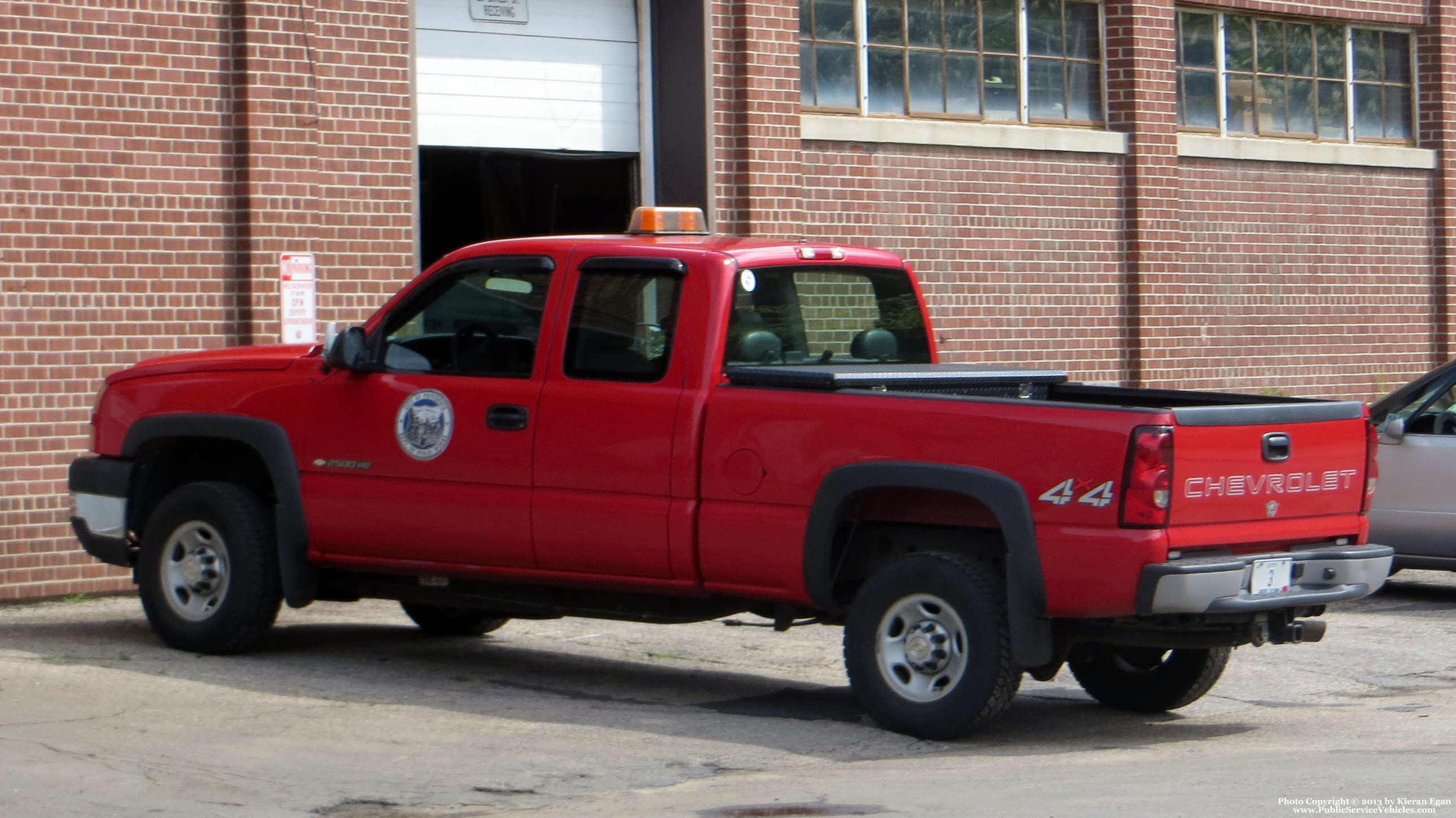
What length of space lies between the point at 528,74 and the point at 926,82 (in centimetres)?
344

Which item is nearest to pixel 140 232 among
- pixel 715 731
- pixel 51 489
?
pixel 51 489

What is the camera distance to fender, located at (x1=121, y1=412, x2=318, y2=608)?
29.6 feet

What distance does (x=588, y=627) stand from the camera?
1077cm

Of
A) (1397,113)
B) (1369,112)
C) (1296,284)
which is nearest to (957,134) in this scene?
(1296,284)

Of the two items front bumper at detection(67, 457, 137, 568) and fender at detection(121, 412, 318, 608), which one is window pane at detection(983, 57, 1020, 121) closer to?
fender at detection(121, 412, 318, 608)

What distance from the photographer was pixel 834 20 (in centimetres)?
1488

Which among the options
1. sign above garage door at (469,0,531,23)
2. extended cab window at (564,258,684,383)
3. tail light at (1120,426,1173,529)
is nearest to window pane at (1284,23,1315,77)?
sign above garage door at (469,0,531,23)

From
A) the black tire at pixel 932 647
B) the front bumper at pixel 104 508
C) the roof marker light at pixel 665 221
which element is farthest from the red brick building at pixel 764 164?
the black tire at pixel 932 647

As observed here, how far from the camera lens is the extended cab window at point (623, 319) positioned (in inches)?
323

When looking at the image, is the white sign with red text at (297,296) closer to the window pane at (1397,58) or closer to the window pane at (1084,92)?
the window pane at (1084,92)

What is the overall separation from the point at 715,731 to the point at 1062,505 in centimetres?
170

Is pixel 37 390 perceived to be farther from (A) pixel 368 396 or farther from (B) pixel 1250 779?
(B) pixel 1250 779

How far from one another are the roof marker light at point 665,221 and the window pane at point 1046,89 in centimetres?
764

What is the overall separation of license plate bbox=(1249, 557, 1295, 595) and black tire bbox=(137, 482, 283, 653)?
443 centimetres
